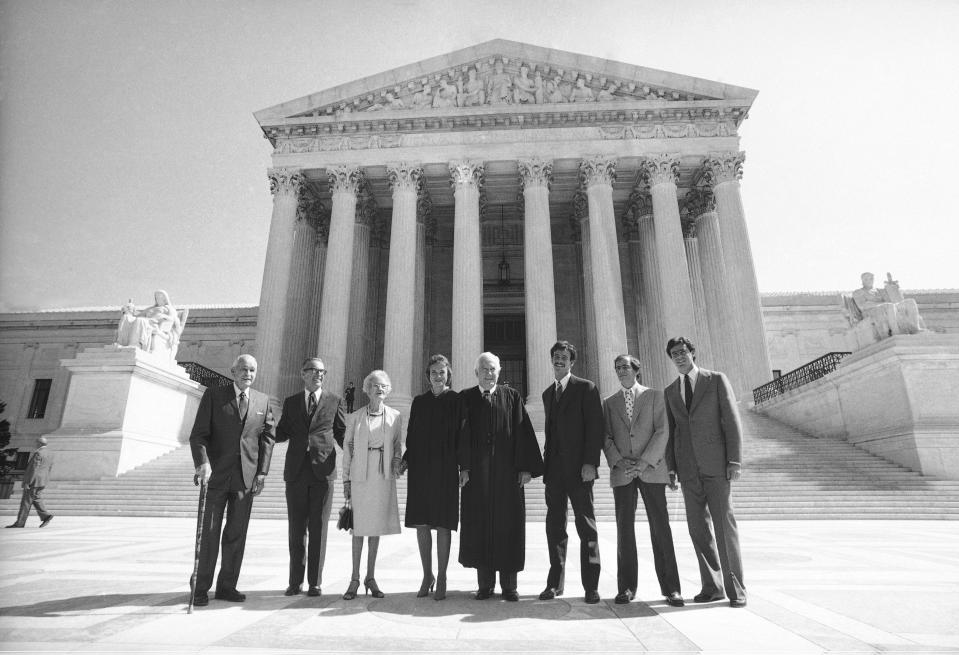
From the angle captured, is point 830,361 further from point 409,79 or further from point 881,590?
point 409,79

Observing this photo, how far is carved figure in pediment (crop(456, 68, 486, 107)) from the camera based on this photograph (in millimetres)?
26609

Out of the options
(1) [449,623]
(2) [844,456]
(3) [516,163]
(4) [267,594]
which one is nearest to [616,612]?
(1) [449,623]

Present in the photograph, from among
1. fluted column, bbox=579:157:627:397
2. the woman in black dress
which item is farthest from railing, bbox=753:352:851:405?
the woman in black dress

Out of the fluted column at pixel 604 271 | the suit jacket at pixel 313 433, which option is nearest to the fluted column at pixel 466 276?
the fluted column at pixel 604 271

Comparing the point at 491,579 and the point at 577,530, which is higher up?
the point at 577,530

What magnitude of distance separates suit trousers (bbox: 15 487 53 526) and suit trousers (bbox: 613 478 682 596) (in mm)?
11340

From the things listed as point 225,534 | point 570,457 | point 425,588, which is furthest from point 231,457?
point 570,457

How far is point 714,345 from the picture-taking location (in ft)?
84.4

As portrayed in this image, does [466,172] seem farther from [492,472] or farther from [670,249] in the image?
[492,472]

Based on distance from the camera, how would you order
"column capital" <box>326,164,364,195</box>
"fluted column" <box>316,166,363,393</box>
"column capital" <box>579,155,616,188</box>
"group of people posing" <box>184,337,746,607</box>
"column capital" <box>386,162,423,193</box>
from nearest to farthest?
1. "group of people posing" <box>184,337,746,607</box>
2. "fluted column" <box>316,166,363,393</box>
3. "column capital" <box>579,155,616,188</box>
4. "column capital" <box>386,162,423,193</box>
5. "column capital" <box>326,164,364,195</box>

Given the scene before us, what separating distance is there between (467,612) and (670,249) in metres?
22.3

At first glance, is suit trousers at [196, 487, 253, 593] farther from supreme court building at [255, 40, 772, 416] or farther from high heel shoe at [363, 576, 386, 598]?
supreme court building at [255, 40, 772, 416]

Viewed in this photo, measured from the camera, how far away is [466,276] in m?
23.7

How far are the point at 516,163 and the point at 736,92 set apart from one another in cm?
1071
